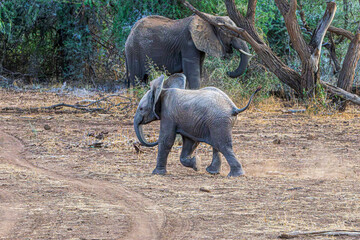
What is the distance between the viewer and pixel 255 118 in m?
12.5

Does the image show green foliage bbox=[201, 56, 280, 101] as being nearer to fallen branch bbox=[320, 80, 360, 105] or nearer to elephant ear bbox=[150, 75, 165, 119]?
fallen branch bbox=[320, 80, 360, 105]

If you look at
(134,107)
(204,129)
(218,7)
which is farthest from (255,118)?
(204,129)

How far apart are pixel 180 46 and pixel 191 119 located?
681 centimetres

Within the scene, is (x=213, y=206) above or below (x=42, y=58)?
above

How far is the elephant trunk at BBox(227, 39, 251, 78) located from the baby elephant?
559 cm

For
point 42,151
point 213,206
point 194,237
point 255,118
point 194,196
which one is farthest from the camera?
point 255,118

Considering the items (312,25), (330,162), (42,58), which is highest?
(312,25)

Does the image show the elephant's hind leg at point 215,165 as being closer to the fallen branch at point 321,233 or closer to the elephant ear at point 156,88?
the elephant ear at point 156,88

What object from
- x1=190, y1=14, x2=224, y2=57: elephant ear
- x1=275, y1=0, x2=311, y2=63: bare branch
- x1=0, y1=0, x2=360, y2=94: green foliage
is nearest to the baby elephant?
x1=190, y1=14, x2=224, y2=57: elephant ear

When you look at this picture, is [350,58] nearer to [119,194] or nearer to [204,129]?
[204,129]

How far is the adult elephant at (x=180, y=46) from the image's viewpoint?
12992 mm

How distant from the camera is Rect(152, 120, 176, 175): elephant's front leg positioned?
7004 millimetres

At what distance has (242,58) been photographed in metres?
12.9

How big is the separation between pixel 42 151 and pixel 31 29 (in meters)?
11.7
